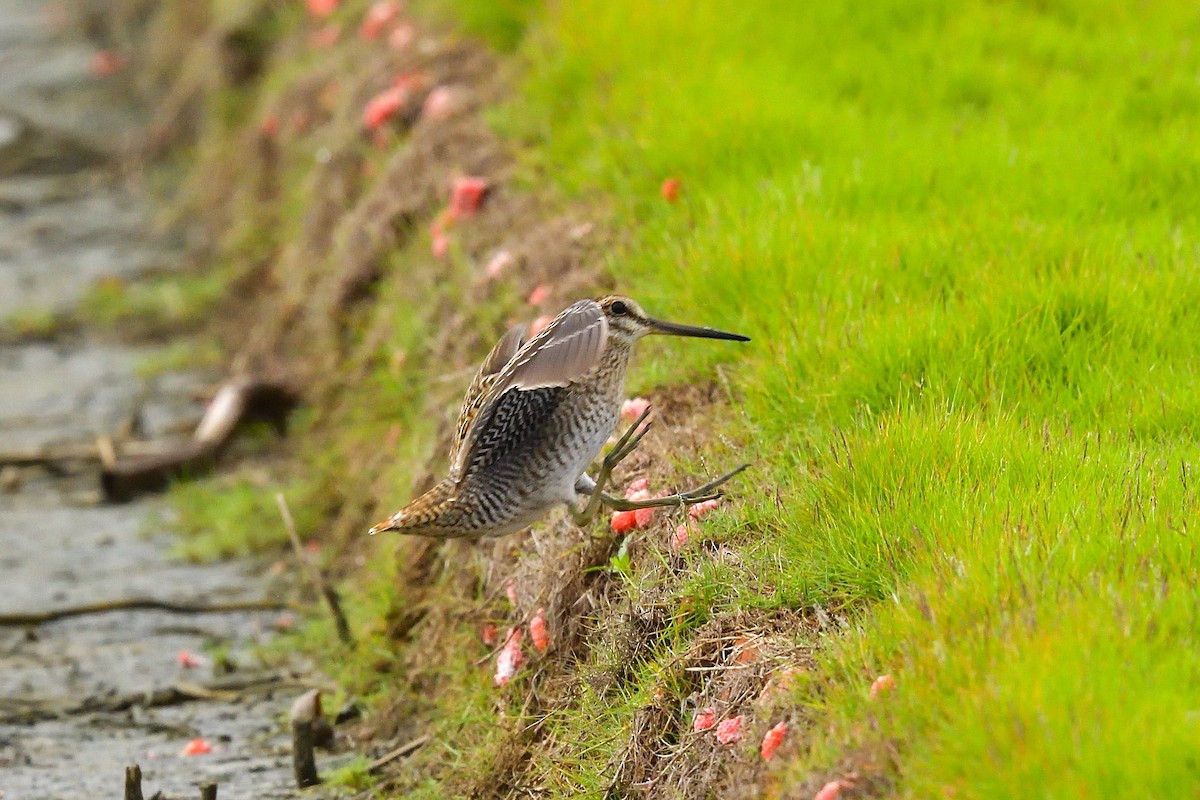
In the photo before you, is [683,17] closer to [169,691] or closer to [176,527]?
[176,527]

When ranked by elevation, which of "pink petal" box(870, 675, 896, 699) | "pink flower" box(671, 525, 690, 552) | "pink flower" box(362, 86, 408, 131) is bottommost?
"pink flower" box(362, 86, 408, 131)

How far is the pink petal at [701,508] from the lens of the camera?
463cm

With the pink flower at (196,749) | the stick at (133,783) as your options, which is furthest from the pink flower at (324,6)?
the stick at (133,783)

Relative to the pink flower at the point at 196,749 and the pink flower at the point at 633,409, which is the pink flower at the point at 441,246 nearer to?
the pink flower at the point at 633,409

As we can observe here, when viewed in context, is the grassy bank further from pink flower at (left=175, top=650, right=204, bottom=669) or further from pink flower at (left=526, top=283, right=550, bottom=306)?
pink flower at (left=175, top=650, right=204, bottom=669)

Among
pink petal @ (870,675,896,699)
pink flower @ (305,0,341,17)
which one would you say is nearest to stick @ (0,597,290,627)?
pink petal @ (870,675,896,699)

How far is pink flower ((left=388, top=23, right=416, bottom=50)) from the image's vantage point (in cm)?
918

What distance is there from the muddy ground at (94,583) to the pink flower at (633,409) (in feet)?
5.82

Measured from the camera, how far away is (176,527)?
297 inches

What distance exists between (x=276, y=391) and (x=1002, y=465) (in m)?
4.97

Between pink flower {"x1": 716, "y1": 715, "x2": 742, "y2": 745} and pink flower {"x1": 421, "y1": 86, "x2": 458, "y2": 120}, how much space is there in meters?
5.03

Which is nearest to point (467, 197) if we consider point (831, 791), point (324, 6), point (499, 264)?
point (499, 264)

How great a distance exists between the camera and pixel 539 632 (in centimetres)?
486

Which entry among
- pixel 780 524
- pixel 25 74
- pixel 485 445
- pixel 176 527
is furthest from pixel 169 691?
pixel 25 74
